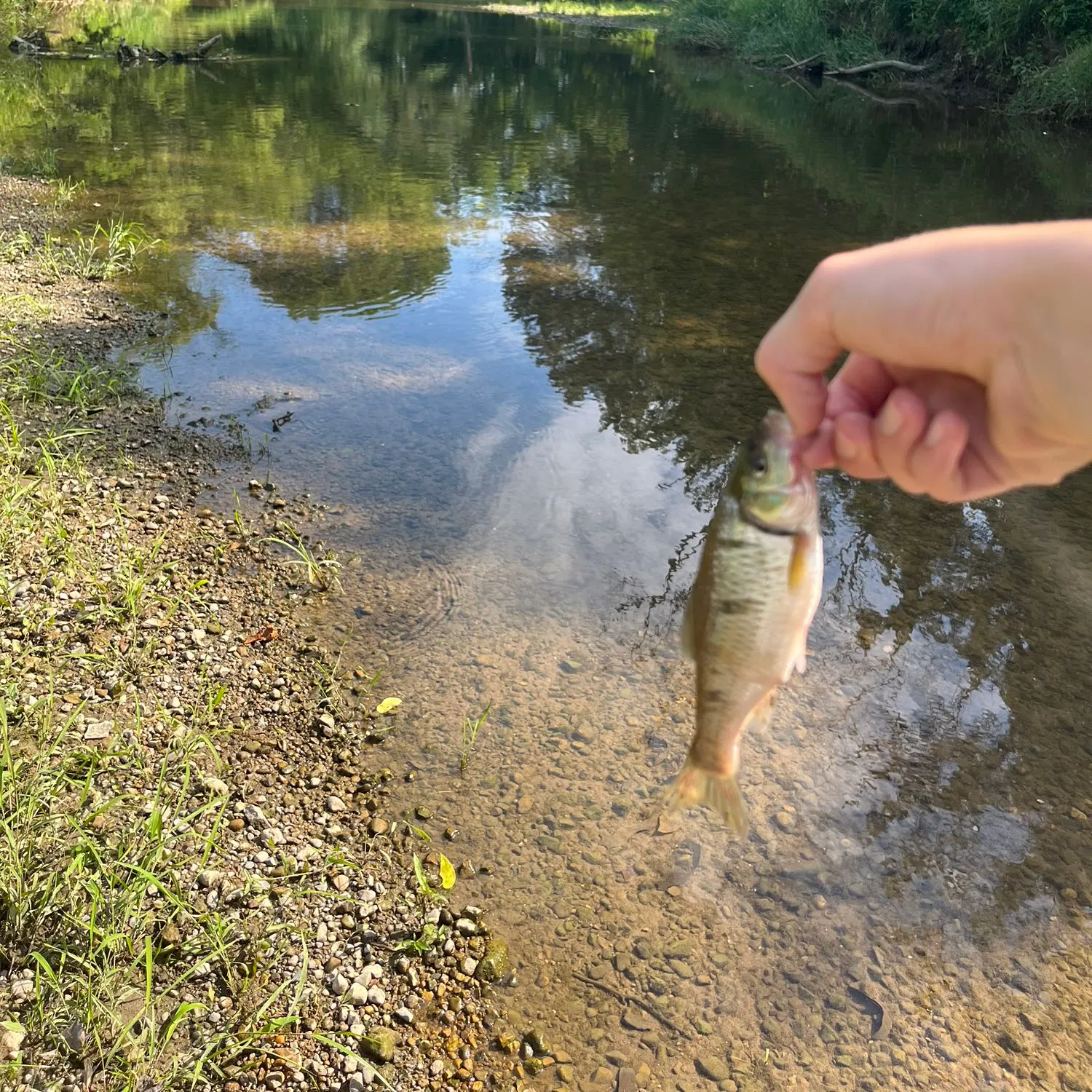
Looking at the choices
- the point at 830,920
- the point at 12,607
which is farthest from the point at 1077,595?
the point at 12,607

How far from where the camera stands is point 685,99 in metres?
26.1

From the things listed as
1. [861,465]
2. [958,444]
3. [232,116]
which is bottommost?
[232,116]

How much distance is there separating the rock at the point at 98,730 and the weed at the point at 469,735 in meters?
1.56

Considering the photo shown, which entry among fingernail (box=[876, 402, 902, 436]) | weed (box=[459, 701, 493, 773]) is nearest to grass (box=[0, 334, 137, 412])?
weed (box=[459, 701, 493, 773])

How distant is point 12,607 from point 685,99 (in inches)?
1039

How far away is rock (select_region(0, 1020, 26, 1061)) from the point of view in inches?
102

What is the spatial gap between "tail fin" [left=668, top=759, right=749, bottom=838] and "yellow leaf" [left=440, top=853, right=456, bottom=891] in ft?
5.70

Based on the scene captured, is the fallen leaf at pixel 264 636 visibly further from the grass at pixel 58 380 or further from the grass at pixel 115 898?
the grass at pixel 58 380

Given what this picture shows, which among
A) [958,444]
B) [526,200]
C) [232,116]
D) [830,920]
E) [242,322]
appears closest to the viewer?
[958,444]

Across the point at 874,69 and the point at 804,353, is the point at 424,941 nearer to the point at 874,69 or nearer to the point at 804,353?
the point at 804,353

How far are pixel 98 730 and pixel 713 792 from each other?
9.17 ft

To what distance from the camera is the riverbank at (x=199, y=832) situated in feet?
9.38

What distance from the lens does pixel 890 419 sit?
1830 mm

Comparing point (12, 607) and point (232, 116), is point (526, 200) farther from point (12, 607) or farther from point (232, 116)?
point (12, 607)
